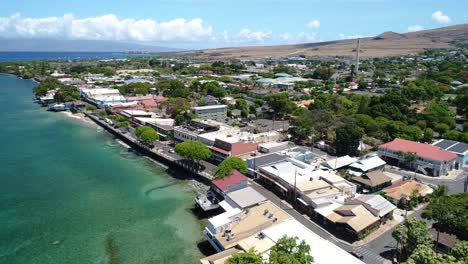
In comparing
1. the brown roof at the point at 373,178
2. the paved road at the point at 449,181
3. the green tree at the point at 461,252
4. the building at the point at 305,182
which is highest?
the green tree at the point at 461,252

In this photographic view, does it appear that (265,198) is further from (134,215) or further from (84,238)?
(84,238)

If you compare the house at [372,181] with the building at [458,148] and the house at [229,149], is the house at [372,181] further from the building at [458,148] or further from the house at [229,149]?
the house at [229,149]

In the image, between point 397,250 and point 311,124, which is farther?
point 311,124

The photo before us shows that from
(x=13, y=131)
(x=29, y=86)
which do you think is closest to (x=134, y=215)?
(x=13, y=131)

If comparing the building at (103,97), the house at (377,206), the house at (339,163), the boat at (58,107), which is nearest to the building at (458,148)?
the house at (339,163)

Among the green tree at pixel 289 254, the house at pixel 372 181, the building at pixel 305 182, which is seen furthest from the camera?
the house at pixel 372 181

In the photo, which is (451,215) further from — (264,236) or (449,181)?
(449,181)
